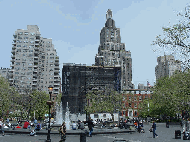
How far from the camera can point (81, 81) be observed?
104 m

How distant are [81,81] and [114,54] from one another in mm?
56743

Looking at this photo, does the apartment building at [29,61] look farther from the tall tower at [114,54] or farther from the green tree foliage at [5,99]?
the green tree foliage at [5,99]

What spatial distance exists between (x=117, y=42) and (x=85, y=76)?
215ft

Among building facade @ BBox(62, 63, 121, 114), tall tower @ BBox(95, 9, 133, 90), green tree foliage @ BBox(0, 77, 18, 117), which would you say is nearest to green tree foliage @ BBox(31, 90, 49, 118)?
green tree foliage @ BBox(0, 77, 18, 117)

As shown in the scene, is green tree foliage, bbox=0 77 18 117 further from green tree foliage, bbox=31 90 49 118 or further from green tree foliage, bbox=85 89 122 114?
green tree foliage, bbox=85 89 122 114

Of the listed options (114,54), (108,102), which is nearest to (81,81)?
(108,102)

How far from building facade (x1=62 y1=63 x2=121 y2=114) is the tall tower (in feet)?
130

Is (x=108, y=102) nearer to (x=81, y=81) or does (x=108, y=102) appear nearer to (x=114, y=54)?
(x=81, y=81)

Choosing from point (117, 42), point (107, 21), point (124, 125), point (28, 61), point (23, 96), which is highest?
point (107, 21)

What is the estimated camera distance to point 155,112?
252 ft

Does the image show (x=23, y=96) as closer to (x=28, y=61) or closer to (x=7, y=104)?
(x=7, y=104)

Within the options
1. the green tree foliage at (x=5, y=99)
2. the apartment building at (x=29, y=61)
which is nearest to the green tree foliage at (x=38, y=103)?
the green tree foliage at (x=5, y=99)

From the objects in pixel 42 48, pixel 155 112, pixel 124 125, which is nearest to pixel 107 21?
pixel 42 48

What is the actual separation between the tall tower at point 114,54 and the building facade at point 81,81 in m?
39.6
